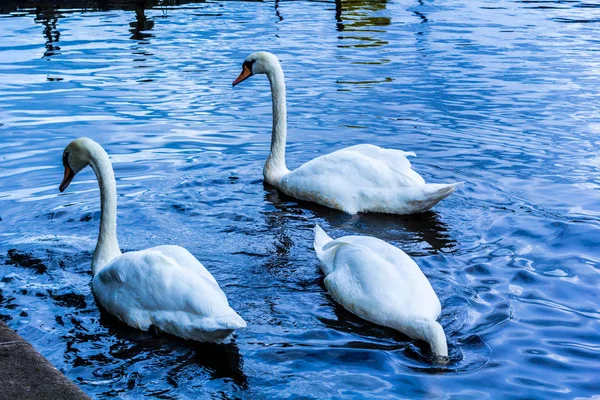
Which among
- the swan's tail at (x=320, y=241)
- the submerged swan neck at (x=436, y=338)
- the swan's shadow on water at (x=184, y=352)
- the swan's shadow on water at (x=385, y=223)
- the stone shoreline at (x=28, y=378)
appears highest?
the stone shoreline at (x=28, y=378)

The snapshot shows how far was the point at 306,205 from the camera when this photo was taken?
27.4 ft

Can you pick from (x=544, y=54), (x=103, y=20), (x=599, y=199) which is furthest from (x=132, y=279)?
(x=103, y=20)

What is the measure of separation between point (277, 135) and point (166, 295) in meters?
4.09

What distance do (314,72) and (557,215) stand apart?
7.56 meters

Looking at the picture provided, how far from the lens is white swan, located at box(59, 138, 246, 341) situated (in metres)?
5.07

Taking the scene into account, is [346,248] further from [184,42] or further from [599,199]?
[184,42]

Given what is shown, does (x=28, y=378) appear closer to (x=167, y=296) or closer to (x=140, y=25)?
(x=167, y=296)

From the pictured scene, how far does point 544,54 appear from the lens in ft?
51.9

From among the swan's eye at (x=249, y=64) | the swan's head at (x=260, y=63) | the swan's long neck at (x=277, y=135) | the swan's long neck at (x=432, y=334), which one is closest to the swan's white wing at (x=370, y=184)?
the swan's long neck at (x=277, y=135)

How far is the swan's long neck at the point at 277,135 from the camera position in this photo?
8.83 metres

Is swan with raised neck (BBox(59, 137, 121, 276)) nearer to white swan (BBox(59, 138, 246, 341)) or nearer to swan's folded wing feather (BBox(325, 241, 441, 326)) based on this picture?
white swan (BBox(59, 138, 246, 341))

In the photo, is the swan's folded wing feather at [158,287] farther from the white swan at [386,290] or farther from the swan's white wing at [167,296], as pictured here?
the white swan at [386,290]

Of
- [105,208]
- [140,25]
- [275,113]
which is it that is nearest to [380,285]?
[105,208]

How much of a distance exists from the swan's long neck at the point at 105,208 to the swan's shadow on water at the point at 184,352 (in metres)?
0.71
